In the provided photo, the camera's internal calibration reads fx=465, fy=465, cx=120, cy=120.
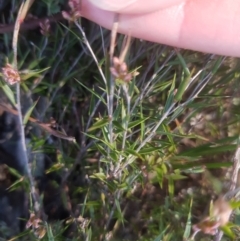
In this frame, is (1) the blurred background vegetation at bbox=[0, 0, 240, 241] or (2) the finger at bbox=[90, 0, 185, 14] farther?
(1) the blurred background vegetation at bbox=[0, 0, 240, 241]

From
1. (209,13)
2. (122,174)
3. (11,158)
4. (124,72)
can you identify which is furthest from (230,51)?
(11,158)

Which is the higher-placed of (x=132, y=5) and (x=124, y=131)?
(x=132, y=5)

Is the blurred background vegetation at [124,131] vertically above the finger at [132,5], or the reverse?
the finger at [132,5]

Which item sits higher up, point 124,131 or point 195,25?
point 195,25

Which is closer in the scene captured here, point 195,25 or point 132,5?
point 132,5

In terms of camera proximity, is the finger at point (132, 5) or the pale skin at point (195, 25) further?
the pale skin at point (195, 25)

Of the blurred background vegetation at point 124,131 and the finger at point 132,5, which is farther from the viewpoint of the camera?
the blurred background vegetation at point 124,131

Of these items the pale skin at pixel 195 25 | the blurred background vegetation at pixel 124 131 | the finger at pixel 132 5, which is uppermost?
the finger at pixel 132 5

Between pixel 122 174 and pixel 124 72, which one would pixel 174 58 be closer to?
pixel 122 174

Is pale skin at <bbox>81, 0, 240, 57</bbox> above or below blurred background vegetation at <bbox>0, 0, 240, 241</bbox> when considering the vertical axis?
above
